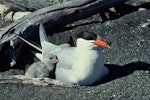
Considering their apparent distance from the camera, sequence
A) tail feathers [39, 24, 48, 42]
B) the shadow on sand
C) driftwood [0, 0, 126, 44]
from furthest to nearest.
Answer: driftwood [0, 0, 126, 44], tail feathers [39, 24, 48, 42], the shadow on sand

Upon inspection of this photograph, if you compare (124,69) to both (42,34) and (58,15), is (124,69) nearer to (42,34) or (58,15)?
(42,34)

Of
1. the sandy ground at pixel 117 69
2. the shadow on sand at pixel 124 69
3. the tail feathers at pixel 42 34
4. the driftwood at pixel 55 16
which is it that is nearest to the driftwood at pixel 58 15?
the driftwood at pixel 55 16

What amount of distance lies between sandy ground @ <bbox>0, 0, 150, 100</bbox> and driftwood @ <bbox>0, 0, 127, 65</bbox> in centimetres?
31

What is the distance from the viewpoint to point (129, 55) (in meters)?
8.32

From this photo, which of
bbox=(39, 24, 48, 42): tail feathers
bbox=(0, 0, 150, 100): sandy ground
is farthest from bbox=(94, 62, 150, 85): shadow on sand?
bbox=(39, 24, 48, 42): tail feathers

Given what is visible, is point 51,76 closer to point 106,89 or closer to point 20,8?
point 106,89

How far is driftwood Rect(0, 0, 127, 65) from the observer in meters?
8.78

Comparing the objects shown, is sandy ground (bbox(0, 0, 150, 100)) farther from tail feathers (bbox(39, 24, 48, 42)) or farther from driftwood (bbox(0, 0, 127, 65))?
tail feathers (bbox(39, 24, 48, 42))

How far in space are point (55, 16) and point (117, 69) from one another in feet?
5.90

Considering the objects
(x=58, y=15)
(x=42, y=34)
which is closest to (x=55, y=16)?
(x=58, y=15)

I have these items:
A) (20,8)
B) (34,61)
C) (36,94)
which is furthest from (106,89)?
(20,8)

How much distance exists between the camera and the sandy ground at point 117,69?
7.38 m

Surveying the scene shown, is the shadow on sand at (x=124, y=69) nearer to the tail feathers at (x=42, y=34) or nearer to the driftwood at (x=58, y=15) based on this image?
the tail feathers at (x=42, y=34)

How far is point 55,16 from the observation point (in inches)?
360
